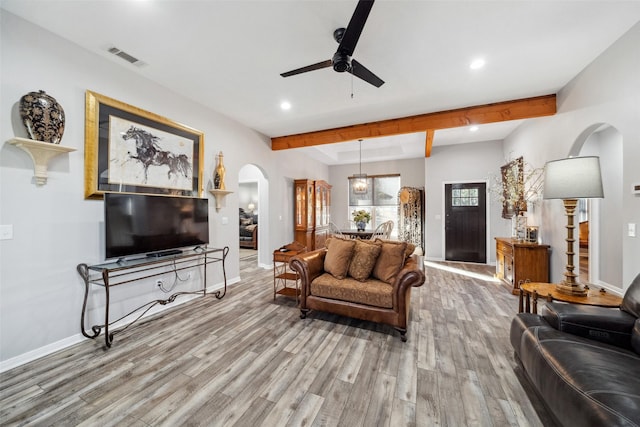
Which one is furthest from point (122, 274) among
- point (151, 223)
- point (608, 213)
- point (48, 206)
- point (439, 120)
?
point (608, 213)

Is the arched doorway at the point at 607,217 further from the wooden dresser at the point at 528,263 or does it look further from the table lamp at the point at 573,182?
the table lamp at the point at 573,182

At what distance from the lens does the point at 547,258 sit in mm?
3650

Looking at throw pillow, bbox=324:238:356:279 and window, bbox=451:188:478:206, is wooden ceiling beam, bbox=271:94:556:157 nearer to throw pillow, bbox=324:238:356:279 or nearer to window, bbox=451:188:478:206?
throw pillow, bbox=324:238:356:279

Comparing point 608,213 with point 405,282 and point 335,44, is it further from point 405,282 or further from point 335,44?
point 335,44

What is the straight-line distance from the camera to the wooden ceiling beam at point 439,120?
3451mm

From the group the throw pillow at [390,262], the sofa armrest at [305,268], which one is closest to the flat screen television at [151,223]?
the sofa armrest at [305,268]

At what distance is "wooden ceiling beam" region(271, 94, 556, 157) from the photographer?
3451 mm

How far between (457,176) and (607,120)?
11.8 ft

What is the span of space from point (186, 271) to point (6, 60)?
2666 mm

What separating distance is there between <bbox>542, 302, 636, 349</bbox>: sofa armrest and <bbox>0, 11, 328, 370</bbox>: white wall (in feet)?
13.4

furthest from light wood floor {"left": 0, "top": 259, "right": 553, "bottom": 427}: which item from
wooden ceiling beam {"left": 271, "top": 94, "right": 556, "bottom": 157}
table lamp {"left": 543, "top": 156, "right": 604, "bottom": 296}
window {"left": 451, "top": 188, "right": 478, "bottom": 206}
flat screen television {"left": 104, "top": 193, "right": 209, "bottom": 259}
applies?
window {"left": 451, "top": 188, "right": 478, "bottom": 206}

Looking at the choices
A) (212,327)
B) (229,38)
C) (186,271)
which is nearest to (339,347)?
(212,327)

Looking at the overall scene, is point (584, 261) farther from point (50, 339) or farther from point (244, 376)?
point (50, 339)

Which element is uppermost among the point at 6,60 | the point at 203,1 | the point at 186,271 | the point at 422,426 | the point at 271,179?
the point at 203,1
